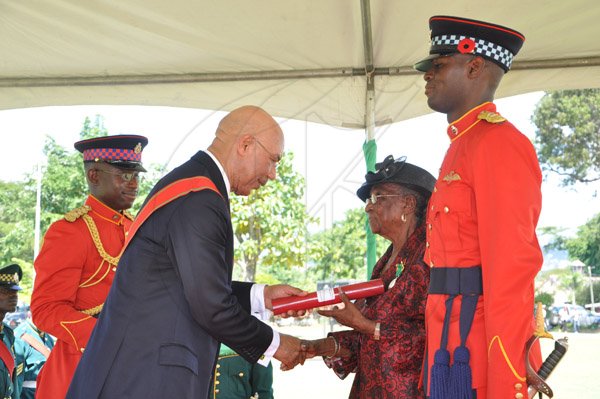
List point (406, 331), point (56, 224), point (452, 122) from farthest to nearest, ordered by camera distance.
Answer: point (56, 224), point (406, 331), point (452, 122)

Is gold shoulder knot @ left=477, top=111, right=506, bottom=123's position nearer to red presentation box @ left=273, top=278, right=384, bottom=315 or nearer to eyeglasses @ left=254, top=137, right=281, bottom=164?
eyeglasses @ left=254, top=137, right=281, bottom=164

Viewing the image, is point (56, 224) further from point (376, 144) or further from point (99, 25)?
point (376, 144)

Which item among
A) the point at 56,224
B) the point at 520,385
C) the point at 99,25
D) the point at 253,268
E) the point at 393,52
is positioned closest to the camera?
the point at 520,385

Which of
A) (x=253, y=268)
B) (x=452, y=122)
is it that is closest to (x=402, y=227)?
(x=452, y=122)

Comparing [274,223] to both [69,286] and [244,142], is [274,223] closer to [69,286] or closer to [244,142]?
[69,286]

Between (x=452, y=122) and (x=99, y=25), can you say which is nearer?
(x=452, y=122)

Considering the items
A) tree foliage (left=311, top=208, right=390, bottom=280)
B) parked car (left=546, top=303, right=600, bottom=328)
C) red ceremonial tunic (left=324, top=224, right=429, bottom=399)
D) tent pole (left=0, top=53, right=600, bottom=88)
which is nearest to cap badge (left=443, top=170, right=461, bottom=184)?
red ceremonial tunic (left=324, top=224, right=429, bottom=399)

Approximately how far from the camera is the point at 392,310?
3.57 meters

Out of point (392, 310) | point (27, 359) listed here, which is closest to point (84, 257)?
point (392, 310)

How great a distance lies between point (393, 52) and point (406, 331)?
3.07 meters

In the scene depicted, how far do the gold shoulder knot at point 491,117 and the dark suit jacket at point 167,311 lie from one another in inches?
44.7

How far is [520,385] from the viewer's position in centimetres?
248

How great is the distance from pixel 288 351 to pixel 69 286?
5.16 feet

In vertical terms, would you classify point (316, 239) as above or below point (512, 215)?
above
